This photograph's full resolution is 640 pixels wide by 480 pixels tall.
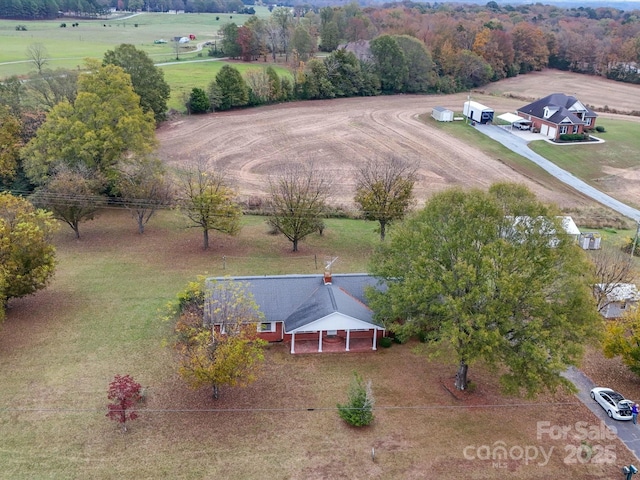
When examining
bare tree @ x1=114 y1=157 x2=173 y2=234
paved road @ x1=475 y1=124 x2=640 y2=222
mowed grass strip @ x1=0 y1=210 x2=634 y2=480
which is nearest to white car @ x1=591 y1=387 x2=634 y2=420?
mowed grass strip @ x1=0 y1=210 x2=634 y2=480

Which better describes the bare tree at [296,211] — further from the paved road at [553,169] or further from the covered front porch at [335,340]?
the paved road at [553,169]

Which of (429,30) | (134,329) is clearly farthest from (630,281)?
(429,30)

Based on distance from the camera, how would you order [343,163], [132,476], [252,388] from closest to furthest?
[132,476] < [252,388] < [343,163]

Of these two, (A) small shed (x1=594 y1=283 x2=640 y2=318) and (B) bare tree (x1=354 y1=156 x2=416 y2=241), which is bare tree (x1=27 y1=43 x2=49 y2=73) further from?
(A) small shed (x1=594 y1=283 x2=640 y2=318)

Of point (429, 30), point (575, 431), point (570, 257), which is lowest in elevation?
point (575, 431)

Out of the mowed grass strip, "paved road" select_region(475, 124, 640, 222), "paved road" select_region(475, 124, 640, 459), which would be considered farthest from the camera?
"paved road" select_region(475, 124, 640, 222)

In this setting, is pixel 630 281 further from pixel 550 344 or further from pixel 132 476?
pixel 132 476
